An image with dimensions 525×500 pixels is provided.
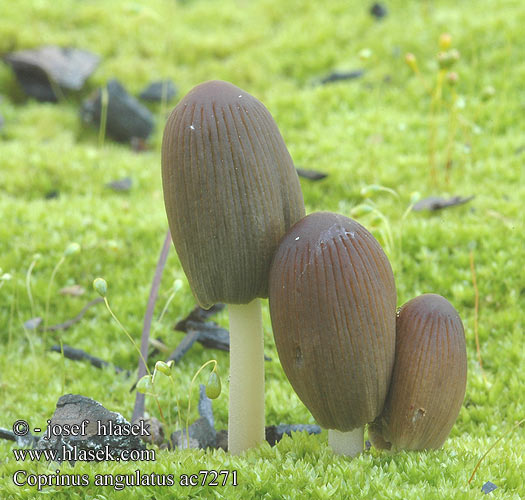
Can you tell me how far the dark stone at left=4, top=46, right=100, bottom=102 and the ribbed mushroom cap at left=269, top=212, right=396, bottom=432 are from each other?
5.27m

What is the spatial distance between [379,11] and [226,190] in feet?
19.8

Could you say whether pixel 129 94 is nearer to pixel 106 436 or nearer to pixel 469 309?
pixel 469 309

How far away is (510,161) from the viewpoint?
525 cm

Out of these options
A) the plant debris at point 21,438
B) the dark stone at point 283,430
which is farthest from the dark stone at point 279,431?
the plant debris at point 21,438

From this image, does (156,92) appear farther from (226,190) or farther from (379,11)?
(226,190)

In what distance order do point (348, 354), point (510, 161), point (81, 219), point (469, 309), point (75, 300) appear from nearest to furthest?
point (348, 354) < point (469, 309) < point (75, 300) < point (81, 219) < point (510, 161)

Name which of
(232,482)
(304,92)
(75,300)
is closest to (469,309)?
(232,482)

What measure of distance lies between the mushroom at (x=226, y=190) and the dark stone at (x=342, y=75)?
454 cm

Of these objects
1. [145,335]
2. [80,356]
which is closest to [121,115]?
[80,356]

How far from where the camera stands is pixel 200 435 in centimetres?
309

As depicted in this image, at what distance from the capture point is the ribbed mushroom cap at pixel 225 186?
2.41 m

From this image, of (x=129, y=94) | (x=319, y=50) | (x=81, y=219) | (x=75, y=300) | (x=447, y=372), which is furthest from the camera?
(x=319, y=50)

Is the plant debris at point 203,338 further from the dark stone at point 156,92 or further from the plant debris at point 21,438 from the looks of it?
the dark stone at point 156,92

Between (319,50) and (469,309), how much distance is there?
170 inches
